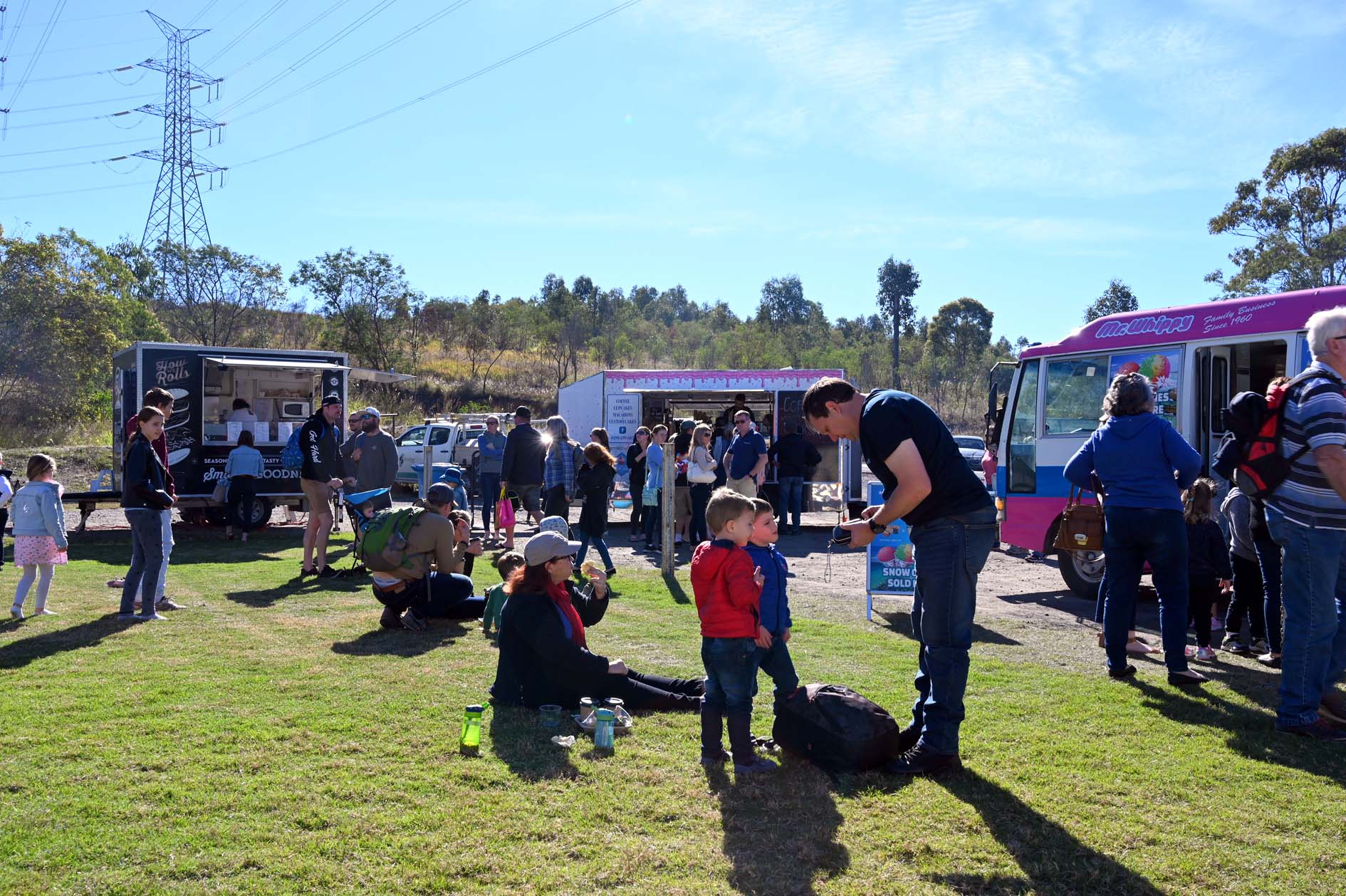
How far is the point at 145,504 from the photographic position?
7859 millimetres

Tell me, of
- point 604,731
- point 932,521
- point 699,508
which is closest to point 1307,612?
point 932,521

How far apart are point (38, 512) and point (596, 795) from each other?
616cm

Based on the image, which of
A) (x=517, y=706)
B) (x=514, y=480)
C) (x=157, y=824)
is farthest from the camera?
(x=514, y=480)

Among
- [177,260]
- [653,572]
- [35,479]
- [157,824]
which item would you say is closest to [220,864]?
[157,824]

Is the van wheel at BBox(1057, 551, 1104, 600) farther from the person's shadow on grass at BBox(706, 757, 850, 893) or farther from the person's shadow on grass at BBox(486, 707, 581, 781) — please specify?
the person's shadow on grass at BBox(486, 707, 581, 781)

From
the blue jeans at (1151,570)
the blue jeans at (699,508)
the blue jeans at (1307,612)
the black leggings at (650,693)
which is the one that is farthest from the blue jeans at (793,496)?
the blue jeans at (1307,612)

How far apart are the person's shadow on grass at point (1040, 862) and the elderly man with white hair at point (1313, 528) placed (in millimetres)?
1827

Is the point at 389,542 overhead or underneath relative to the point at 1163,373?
underneath

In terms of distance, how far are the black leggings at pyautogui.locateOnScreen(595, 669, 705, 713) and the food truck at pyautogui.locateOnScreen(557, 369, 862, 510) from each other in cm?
1304

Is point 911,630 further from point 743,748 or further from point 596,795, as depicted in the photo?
point 596,795

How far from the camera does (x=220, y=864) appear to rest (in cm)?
346

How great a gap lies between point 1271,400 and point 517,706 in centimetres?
416

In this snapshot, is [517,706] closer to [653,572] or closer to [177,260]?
[653,572]

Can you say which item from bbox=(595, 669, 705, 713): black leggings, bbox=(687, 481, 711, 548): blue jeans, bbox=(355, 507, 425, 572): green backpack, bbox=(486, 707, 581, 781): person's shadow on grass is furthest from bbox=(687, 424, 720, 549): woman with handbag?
bbox=(486, 707, 581, 781): person's shadow on grass
